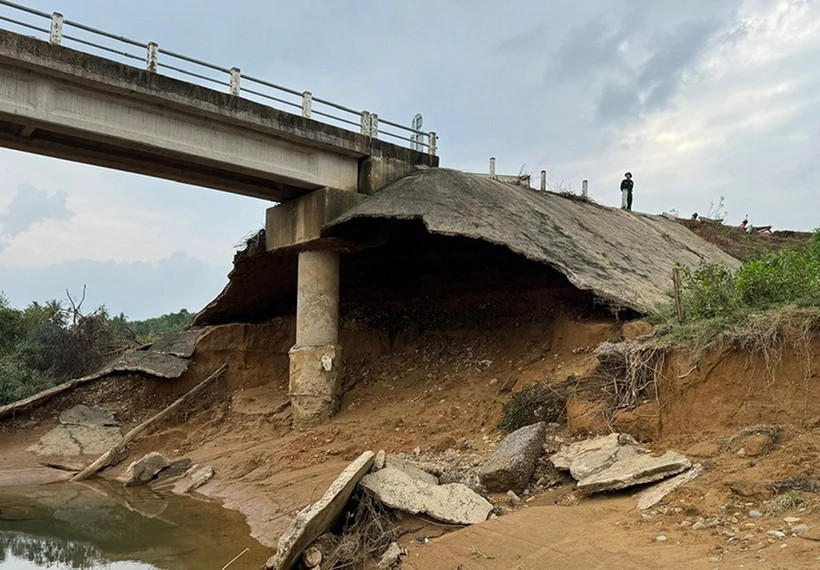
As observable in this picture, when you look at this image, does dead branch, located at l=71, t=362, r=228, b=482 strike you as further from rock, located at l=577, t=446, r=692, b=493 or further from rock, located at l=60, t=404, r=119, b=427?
rock, located at l=577, t=446, r=692, b=493

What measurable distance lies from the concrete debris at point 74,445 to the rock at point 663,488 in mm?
11161

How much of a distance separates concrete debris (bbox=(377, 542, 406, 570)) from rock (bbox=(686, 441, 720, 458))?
3.04m

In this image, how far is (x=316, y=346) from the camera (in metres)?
12.8

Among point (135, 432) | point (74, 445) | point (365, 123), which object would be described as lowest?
point (74, 445)

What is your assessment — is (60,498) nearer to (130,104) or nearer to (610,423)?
(130,104)

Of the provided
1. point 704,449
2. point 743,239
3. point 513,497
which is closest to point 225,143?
point 513,497

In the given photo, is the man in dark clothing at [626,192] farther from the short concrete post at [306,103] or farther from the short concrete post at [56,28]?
the short concrete post at [56,28]

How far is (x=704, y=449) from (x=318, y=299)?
7.95 m

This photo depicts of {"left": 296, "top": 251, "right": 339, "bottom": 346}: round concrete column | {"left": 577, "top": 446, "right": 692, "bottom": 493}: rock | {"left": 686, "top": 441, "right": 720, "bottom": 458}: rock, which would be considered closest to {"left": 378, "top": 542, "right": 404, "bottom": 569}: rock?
{"left": 577, "top": 446, "right": 692, "bottom": 493}: rock

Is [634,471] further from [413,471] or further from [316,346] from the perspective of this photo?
[316,346]

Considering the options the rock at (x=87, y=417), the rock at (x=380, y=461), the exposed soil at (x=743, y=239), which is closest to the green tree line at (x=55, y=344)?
the rock at (x=87, y=417)

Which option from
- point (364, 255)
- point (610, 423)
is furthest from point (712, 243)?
point (610, 423)

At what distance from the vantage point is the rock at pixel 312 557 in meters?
6.52

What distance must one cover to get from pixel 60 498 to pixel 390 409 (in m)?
5.67
